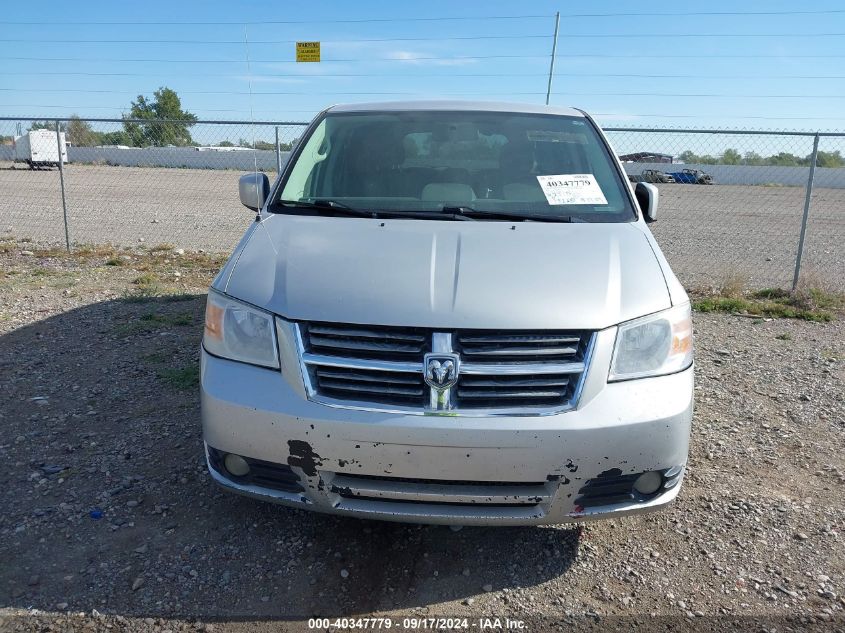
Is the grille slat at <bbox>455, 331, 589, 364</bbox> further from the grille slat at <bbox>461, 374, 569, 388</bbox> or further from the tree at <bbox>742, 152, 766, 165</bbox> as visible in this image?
the tree at <bbox>742, 152, 766, 165</bbox>

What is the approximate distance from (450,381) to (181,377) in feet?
9.48

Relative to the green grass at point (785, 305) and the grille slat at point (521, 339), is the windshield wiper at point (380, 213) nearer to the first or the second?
the grille slat at point (521, 339)

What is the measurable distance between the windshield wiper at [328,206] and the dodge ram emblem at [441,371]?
3.80 ft

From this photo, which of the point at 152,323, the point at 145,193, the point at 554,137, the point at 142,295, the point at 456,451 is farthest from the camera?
the point at 145,193

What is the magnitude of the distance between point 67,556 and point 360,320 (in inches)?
61.0

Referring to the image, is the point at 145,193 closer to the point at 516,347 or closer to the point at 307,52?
the point at 307,52

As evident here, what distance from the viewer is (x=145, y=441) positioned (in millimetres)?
3760

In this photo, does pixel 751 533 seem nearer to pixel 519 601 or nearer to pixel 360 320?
pixel 519 601

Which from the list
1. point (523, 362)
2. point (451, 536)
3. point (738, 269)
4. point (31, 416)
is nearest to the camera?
point (523, 362)

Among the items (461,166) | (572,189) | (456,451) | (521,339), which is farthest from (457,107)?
(456,451)

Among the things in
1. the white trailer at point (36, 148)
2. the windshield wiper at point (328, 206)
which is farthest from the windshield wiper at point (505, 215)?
the white trailer at point (36, 148)

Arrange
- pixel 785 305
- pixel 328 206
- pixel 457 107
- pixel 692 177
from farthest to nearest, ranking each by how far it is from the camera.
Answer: pixel 692 177 → pixel 785 305 → pixel 457 107 → pixel 328 206

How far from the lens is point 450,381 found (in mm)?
2398

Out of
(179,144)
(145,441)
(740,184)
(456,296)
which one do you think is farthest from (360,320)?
(740,184)
